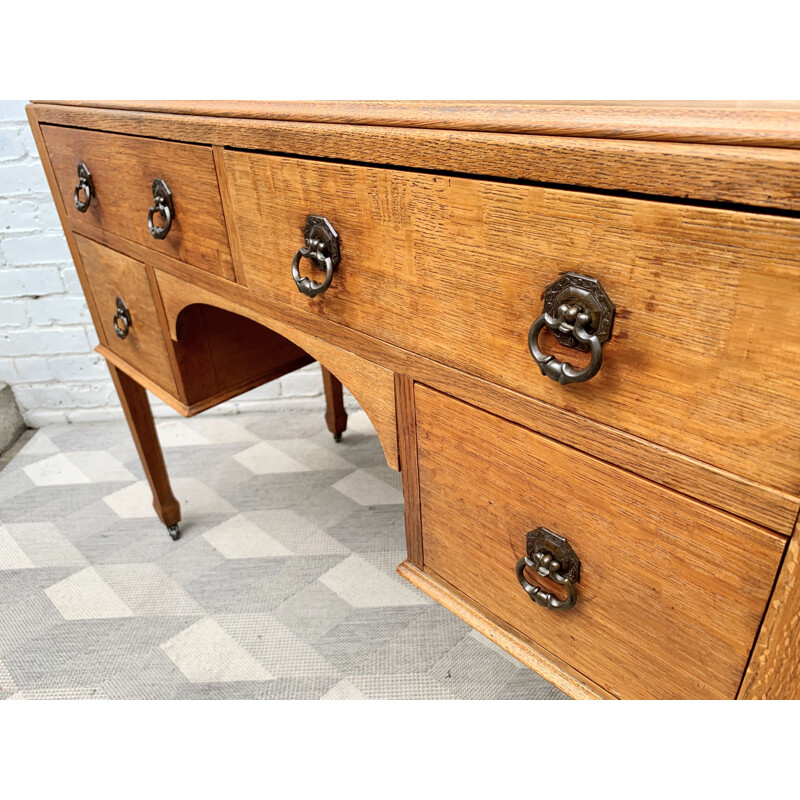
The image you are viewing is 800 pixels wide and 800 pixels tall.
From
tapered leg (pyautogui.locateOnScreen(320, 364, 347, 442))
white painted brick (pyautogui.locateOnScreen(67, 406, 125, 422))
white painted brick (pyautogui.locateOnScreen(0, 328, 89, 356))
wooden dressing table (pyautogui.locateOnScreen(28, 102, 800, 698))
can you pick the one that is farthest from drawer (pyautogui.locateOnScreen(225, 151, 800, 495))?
white painted brick (pyautogui.locateOnScreen(67, 406, 125, 422))

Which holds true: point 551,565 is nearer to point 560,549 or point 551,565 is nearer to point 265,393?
point 560,549

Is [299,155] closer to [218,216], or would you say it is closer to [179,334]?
[218,216]

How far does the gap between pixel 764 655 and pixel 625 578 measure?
0.30 ft

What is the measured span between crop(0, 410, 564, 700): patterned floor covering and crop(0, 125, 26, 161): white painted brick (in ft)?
2.39

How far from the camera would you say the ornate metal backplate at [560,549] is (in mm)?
456

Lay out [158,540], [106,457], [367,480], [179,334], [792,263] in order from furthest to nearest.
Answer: [106,457] → [367,480] → [158,540] → [179,334] → [792,263]

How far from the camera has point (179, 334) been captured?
35.3 inches

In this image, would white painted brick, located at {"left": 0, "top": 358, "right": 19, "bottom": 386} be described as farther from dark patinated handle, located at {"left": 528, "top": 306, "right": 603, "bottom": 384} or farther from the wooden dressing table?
dark patinated handle, located at {"left": 528, "top": 306, "right": 603, "bottom": 384}

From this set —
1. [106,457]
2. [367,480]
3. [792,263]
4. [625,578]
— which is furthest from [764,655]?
[106,457]

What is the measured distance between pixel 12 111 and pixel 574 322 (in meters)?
1.54

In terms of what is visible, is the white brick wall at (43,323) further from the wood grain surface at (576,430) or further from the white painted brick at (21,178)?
the wood grain surface at (576,430)

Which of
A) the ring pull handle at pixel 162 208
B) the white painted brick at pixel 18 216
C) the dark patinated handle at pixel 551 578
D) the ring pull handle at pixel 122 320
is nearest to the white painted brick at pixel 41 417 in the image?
the white painted brick at pixel 18 216

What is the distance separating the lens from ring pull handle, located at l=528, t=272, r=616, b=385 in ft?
1.16

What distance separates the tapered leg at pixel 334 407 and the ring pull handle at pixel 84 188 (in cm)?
75
